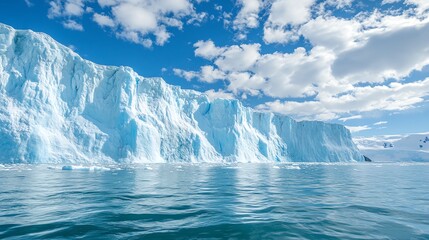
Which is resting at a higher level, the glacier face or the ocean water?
the glacier face

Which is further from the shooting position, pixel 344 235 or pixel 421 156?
pixel 421 156

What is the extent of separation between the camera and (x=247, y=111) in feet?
269

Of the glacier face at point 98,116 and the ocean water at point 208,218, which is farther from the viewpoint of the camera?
the glacier face at point 98,116

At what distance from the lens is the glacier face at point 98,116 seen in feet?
139

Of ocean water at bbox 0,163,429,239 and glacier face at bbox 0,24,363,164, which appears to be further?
glacier face at bbox 0,24,363,164

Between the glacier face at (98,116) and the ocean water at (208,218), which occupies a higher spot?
the glacier face at (98,116)

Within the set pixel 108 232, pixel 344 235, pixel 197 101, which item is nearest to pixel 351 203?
pixel 344 235

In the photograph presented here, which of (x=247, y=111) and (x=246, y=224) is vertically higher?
(x=247, y=111)

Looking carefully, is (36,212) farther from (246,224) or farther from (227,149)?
(227,149)

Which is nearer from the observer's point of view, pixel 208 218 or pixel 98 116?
pixel 208 218

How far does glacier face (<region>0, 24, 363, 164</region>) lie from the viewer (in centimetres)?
4228

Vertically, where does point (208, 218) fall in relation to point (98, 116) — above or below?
below

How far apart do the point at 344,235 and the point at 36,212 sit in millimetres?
7086

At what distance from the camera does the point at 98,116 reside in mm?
52500
